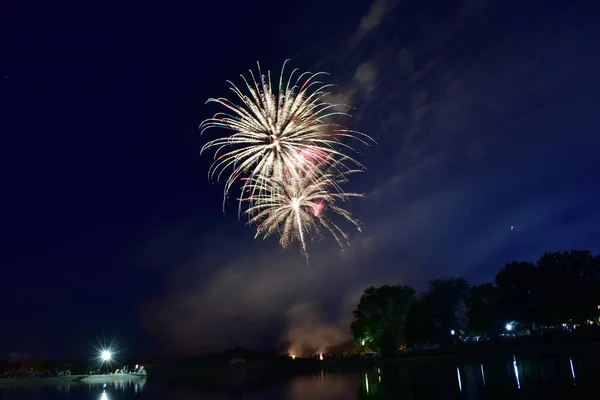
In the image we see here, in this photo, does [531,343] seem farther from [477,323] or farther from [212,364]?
[212,364]

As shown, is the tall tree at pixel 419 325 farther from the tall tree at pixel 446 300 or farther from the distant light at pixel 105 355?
the distant light at pixel 105 355

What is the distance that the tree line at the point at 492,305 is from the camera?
82938 mm

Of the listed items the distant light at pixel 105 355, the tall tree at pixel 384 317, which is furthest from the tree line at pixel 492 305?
the distant light at pixel 105 355

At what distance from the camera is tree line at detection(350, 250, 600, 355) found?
8294 cm

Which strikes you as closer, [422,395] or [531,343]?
[422,395]

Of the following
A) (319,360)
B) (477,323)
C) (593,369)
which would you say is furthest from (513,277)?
(593,369)

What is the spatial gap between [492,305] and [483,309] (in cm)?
246

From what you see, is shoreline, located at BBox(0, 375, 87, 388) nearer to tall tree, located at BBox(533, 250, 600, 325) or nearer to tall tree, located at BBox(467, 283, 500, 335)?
tall tree, located at BBox(467, 283, 500, 335)

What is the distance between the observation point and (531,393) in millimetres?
26891

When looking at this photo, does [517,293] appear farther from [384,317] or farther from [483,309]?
[384,317]

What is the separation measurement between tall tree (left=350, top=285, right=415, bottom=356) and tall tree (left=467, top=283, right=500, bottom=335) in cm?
1318

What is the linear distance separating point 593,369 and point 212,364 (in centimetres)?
7179

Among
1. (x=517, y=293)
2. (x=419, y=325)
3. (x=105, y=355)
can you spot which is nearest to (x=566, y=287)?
(x=517, y=293)

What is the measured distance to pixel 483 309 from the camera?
9425 cm
